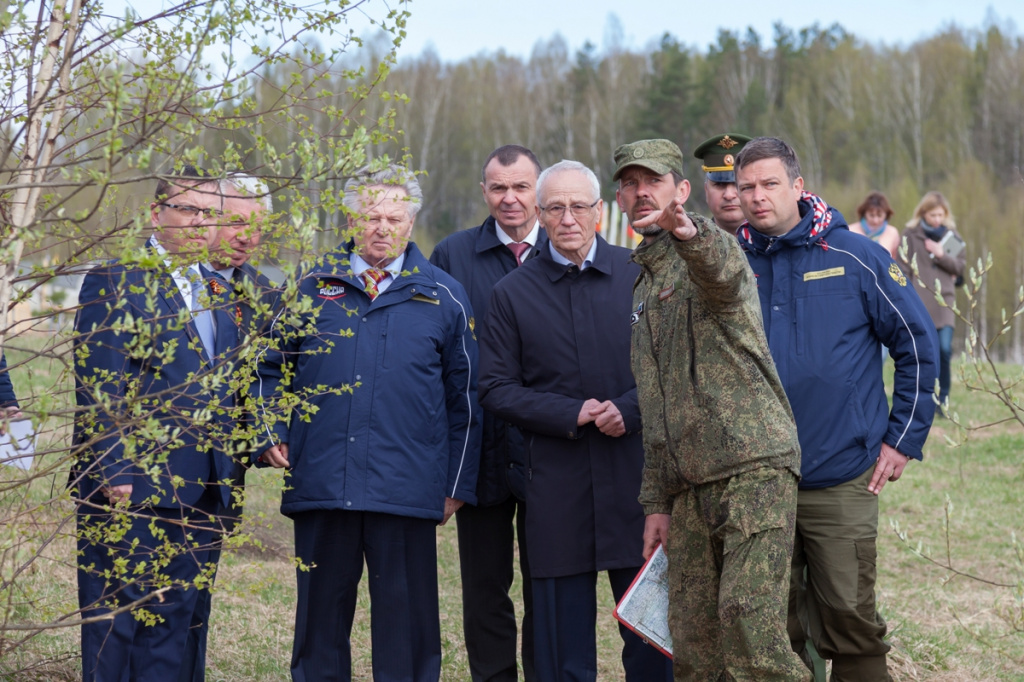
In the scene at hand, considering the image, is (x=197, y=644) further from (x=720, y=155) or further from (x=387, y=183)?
(x=720, y=155)

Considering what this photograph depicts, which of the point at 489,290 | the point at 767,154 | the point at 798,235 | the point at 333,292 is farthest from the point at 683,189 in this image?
the point at 333,292

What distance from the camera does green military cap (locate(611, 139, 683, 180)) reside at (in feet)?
12.3

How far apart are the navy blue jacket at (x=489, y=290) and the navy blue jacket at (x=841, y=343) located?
96 cm

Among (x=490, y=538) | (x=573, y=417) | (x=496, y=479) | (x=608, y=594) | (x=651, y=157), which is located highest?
(x=651, y=157)

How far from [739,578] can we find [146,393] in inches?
71.0

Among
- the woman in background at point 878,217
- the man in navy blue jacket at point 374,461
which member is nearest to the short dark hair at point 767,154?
the man in navy blue jacket at point 374,461

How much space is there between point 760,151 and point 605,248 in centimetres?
71

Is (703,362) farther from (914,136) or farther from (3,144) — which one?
(914,136)

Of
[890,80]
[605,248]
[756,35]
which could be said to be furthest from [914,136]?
[605,248]

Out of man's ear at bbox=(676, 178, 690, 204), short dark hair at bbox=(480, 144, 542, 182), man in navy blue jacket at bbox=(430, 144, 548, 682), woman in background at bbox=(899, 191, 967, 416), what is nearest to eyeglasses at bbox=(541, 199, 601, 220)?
man's ear at bbox=(676, 178, 690, 204)

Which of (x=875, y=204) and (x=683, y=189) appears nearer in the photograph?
(x=683, y=189)

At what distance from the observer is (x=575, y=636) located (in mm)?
4070

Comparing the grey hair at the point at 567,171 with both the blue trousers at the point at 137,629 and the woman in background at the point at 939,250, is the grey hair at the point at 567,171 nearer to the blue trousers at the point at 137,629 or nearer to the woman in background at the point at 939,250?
the blue trousers at the point at 137,629

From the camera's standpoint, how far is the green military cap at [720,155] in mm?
5082
